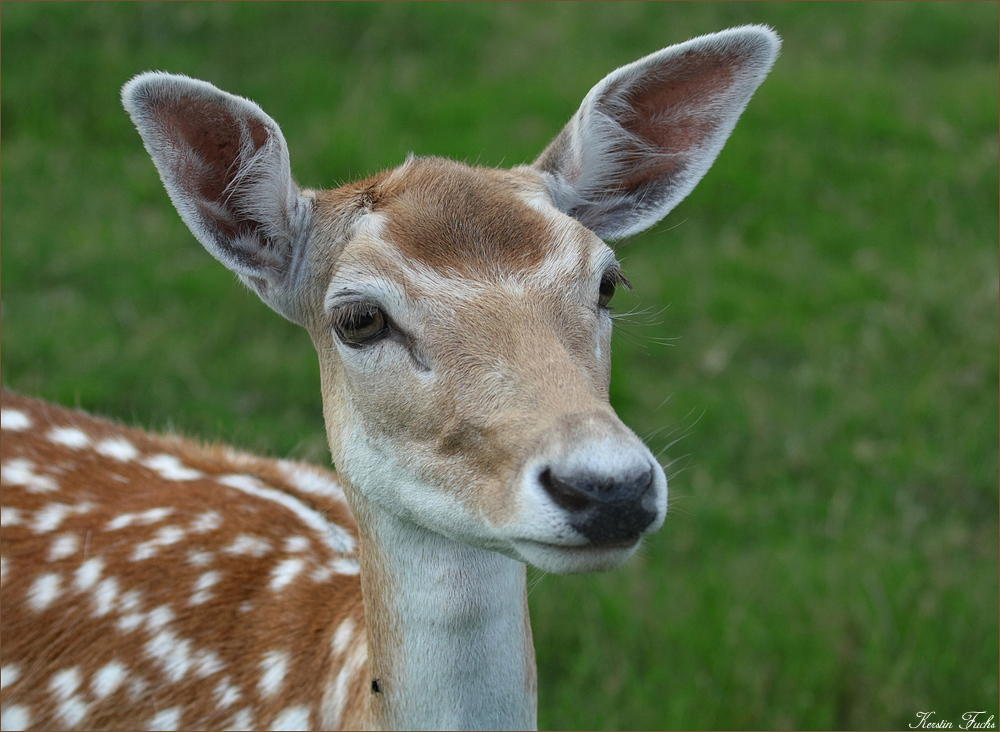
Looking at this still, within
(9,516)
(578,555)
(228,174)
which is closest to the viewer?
→ (578,555)

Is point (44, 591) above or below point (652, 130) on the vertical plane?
below

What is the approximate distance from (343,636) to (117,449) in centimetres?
126

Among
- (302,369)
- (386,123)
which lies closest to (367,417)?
(302,369)

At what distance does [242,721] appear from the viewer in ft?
10.4

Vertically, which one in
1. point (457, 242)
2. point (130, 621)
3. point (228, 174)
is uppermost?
point (228, 174)

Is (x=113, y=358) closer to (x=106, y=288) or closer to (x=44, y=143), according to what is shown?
(x=106, y=288)

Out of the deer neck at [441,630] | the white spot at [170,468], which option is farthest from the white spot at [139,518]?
the deer neck at [441,630]

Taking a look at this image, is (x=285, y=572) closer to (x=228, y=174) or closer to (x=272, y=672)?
(x=272, y=672)

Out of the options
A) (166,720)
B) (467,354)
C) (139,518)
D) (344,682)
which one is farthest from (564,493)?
(139,518)

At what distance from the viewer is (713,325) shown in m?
6.44

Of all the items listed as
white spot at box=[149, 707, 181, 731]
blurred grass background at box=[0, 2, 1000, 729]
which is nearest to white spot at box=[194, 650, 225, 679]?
white spot at box=[149, 707, 181, 731]

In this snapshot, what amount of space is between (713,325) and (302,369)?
225 centimetres

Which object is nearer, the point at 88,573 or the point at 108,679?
the point at 108,679

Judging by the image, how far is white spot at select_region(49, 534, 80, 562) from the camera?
11.6 ft
